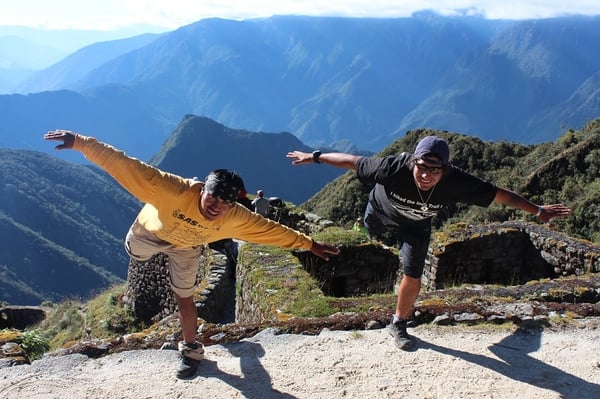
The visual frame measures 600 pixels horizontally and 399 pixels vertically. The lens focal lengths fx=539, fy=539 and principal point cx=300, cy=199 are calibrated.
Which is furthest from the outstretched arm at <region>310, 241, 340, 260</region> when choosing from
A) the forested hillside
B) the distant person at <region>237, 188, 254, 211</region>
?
the forested hillside

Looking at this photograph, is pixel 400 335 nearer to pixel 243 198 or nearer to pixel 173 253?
pixel 173 253

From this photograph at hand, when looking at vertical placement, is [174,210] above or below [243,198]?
below

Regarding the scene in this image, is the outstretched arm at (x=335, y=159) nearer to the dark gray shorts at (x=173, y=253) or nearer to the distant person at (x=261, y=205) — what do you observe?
the dark gray shorts at (x=173, y=253)

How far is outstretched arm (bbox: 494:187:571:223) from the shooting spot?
247 inches

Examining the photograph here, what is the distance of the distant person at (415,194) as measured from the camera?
5.83 m

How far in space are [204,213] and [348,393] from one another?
2.39m

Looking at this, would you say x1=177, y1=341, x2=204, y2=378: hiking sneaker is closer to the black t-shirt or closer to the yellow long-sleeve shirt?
the yellow long-sleeve shirt

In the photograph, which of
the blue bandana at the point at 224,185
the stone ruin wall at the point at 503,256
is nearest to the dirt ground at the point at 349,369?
the blue bandana at the point at 224,185

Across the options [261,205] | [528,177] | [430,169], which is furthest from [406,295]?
[528,177]

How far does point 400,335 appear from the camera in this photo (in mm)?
6480

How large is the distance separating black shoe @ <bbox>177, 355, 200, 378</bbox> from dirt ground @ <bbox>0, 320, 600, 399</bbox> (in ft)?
0.22

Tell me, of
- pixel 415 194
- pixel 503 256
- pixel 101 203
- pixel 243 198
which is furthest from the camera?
pixel 101 203

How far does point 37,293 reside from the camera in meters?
109

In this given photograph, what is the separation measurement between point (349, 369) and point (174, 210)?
A: 259cm
